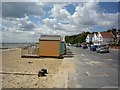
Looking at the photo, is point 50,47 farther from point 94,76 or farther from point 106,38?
point 106,38

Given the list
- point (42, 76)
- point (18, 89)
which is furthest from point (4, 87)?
→ point (42, 76)

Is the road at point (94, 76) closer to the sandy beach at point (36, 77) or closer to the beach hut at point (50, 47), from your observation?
the sandy beach at point (36, 77)

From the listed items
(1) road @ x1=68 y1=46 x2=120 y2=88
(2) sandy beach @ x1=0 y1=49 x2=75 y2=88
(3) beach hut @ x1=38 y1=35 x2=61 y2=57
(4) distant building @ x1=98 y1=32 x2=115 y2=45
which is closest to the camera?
(1) road @ x1=68 y1=46 x2=120 y2=88

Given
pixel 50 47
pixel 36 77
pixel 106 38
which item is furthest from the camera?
pixel 106 38

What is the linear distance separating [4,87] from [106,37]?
109 m

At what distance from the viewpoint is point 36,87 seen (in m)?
10.5

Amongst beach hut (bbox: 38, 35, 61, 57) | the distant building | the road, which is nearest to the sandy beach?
the road

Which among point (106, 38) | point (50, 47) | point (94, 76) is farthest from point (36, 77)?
point (106, 38)

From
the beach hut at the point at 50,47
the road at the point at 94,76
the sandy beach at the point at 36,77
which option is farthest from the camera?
the beach hut at the point at 50,47

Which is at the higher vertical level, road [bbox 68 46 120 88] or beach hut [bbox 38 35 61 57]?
beach hut [bbox 38 35 61 57]

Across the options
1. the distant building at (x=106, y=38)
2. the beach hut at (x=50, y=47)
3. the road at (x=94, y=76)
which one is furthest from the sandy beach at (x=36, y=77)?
the distant building at (x=106, y=38)

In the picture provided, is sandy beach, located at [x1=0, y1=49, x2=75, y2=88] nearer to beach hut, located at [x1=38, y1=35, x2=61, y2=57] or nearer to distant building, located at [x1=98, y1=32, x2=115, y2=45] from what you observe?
beach hut, located at [x1=38, y1=35, x2=61, y2=57]

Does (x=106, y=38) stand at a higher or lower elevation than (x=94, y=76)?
higher

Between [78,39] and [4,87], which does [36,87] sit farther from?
[78,39]
